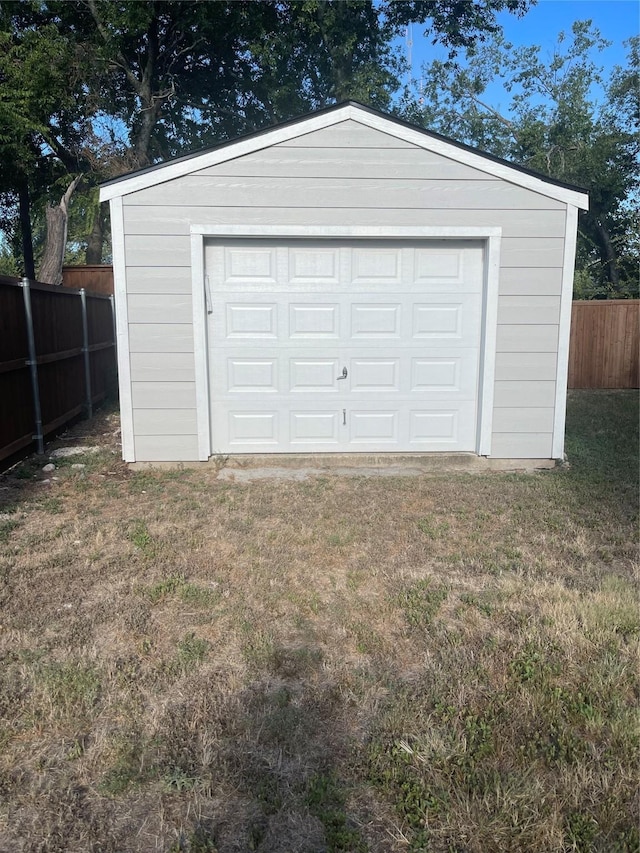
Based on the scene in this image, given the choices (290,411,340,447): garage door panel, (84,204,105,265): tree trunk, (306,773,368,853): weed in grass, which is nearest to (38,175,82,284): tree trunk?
(84,204,105,265): tree trunk

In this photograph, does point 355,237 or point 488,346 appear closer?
point 355,237

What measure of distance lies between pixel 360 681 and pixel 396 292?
14.0 ft

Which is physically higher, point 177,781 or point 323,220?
point 323,220

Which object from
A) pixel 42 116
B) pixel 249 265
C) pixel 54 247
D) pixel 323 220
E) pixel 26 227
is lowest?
pixel 249 265

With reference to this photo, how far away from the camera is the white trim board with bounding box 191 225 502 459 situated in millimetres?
5742

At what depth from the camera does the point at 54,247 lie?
11773 millimetres

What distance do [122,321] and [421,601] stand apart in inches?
155

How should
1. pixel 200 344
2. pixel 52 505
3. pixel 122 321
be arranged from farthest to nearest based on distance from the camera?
1. pixel 200 344
2. pixel 122 321
3. pixel 52 505

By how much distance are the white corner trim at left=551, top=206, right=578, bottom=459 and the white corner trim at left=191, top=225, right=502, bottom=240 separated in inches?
26.8

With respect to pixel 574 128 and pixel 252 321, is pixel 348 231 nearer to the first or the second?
pixel 252 321

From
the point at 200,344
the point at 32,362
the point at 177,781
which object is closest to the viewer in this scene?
the point at 177,781

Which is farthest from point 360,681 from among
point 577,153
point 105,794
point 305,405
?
point 577,153

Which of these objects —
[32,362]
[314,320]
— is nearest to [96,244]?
[32,362]

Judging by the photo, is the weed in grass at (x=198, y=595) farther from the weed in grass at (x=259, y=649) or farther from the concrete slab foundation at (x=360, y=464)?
the concrete slab foundation at (x=360, y=464)
